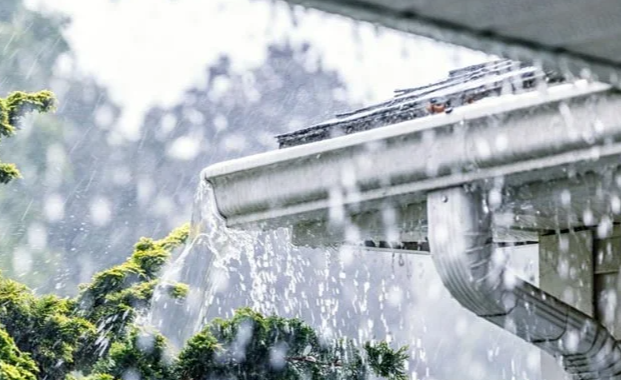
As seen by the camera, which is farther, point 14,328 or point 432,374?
point 432,374

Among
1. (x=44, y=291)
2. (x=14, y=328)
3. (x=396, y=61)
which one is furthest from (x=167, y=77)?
(x=14, y=328)

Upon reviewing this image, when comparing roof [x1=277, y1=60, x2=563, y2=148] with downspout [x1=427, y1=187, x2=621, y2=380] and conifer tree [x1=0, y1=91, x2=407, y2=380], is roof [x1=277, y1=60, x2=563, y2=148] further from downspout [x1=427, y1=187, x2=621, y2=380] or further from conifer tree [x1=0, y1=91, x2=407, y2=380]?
conifer tree [x1=0, y1=91, x2=407, y2=380]

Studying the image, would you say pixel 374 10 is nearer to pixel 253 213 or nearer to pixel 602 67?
pixel 602 67

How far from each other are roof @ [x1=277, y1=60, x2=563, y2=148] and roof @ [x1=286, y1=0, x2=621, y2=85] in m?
1.20

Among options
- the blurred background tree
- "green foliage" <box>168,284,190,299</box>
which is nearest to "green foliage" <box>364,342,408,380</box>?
"green foliage" <box>168,284,190,299</box>

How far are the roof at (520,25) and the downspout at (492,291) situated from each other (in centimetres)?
138

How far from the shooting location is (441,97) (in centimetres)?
464

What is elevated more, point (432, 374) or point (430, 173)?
point (432, 374)

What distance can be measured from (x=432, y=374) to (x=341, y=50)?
711cm

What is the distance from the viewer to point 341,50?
25.7m

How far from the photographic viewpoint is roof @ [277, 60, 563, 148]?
4.46 m

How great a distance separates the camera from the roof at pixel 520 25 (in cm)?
273

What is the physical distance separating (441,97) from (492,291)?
0.64 metres

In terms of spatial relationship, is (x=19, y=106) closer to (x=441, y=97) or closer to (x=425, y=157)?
(x=441, y=97)
